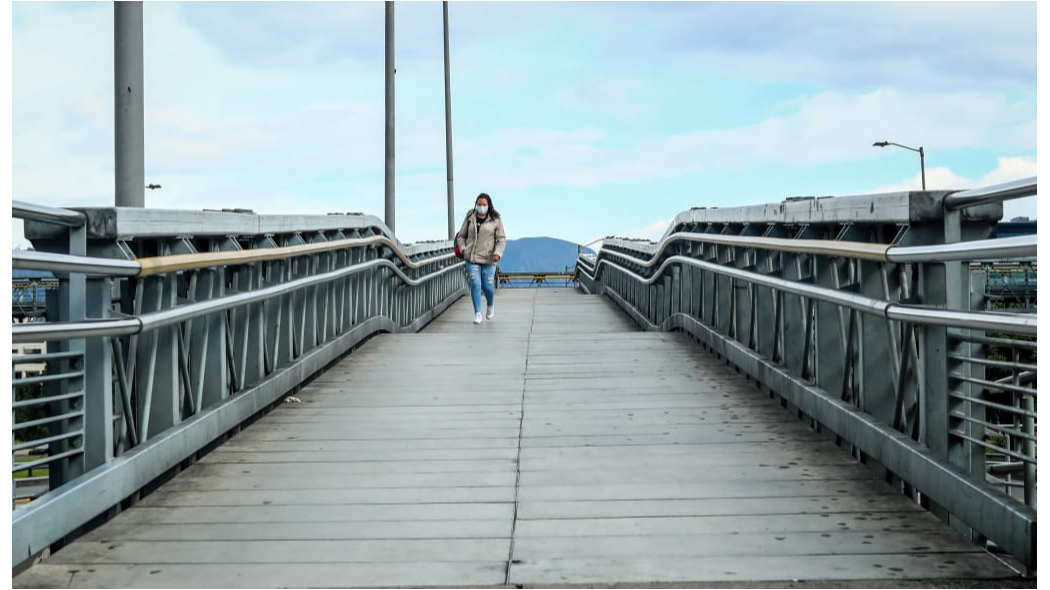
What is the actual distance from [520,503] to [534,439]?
1.58 meters

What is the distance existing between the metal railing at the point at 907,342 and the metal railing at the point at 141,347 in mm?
3371

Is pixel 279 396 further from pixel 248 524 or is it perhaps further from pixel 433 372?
pixel 248 524

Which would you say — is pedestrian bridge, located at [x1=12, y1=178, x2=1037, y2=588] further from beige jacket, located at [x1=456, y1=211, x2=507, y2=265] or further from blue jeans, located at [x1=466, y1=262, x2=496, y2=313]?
blue jeans, located at [x1=466, y1=262, x2=496, y2=313]

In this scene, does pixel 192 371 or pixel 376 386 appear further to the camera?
pixel 376 386

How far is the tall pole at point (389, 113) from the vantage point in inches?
816

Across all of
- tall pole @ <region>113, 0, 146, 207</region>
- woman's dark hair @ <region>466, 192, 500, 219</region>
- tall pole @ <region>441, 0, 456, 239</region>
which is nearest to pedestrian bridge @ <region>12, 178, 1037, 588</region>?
tall pole @ <region>113, 0, 146, 207</region>

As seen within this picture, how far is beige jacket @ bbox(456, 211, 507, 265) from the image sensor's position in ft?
55.5

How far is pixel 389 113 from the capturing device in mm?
21422

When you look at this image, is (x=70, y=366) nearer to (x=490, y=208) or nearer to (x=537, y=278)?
(x=490, y=208)

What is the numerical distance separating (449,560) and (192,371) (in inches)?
104

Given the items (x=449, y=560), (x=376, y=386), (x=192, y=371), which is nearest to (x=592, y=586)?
(x=449, y=560)

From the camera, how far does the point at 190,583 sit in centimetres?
429

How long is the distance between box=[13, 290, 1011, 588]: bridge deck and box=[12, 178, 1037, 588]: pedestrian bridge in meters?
0.02

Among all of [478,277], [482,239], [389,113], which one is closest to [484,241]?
[482,239]
